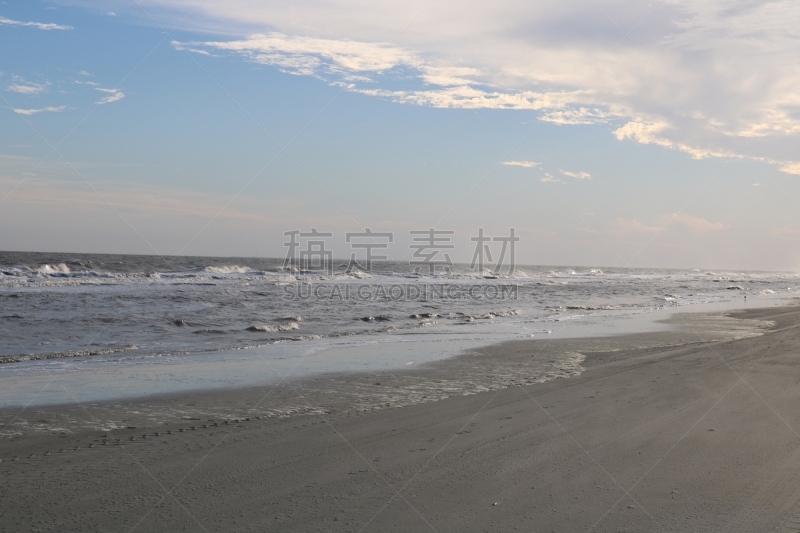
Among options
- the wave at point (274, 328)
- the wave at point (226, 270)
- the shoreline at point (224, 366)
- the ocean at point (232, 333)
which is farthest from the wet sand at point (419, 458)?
the wave at point (226, 270)

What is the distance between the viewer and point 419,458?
4789 millimetres

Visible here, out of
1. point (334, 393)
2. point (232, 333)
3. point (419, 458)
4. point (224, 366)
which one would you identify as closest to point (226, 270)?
point (232, 333)

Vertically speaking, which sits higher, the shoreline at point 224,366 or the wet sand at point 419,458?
the wet sand at point 419,458

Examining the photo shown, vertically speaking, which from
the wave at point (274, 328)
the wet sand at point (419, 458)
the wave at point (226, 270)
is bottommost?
the wave at point (226, 270)

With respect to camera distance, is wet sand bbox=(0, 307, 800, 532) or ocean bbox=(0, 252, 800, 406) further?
ocean bbox=(0, 252, 800, 406)

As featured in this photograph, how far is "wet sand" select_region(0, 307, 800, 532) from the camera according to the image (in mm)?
3660

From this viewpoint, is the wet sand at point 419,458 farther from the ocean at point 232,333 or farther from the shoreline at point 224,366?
the ocean at point 232,333

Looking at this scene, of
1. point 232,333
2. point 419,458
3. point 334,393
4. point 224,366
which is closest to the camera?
point 419,458

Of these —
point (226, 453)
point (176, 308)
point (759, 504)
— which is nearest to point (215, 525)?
point (226, 453)

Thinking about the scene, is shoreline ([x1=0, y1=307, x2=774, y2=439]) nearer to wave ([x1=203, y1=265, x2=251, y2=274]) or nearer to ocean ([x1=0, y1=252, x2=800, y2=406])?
ocean ([x1=0, y1=252, x2=800, y2=406])

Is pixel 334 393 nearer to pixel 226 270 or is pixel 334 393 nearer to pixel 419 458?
pixel 419 458

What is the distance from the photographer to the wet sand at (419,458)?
3.66 m

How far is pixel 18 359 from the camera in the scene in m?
9.91

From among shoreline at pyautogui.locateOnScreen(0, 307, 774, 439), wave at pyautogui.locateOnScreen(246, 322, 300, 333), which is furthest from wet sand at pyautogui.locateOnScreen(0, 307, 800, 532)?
wave at pyautogui.locateOnScreen(246, 322, 300, 333)
